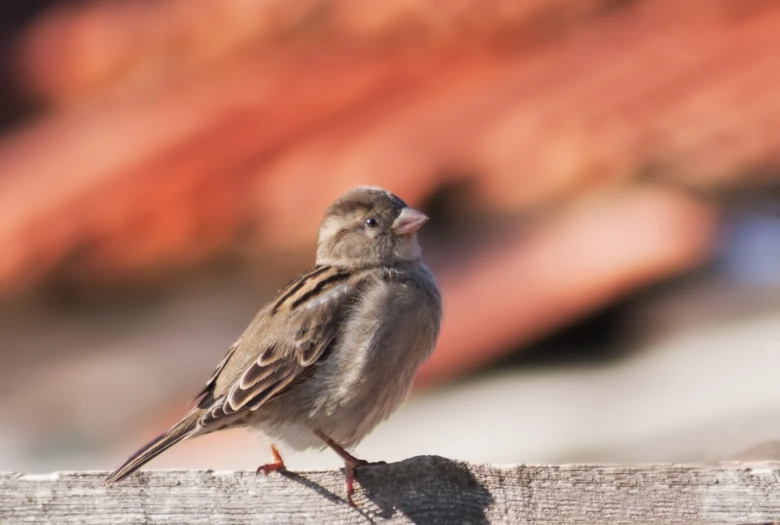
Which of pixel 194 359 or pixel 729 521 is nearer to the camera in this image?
pixel 729 521

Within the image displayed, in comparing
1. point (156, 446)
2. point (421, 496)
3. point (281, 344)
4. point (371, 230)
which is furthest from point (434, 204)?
point (421, 496)

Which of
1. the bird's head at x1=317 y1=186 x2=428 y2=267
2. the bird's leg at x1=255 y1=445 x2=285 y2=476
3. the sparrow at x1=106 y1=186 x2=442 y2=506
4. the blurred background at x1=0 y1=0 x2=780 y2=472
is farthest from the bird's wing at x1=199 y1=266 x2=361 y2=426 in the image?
the blurred background at x1=0 y1=0 x2=780 y2=472

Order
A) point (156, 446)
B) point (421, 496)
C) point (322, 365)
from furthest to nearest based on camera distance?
point (322, 365)
point (156, 446)
point (421, 496)

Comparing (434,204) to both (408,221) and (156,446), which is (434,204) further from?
(156,446)

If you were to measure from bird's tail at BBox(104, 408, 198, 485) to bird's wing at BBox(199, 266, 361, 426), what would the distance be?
47 millimetres

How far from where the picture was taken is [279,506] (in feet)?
7.59

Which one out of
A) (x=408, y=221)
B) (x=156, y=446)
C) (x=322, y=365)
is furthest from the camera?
(x=408, y=221)

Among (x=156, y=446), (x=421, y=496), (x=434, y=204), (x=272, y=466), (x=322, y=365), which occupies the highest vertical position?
(x=434, y=204)

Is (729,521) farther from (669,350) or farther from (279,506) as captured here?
(669,350)

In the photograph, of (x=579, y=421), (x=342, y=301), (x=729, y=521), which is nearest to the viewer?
(x=729, y=521)

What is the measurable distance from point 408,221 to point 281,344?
0.70m

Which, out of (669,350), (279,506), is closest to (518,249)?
(669,350)

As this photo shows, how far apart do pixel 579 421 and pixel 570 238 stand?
2.27ft

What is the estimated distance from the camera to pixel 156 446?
2.67 metres
